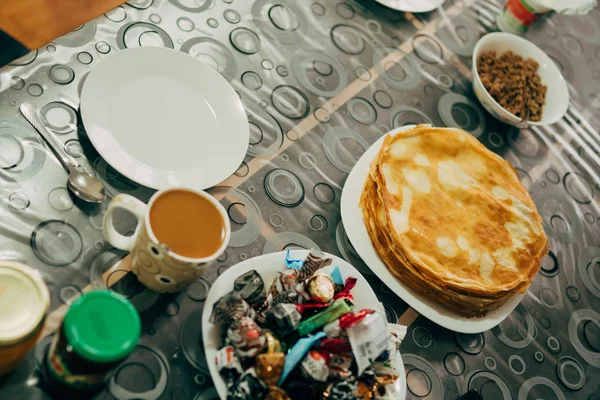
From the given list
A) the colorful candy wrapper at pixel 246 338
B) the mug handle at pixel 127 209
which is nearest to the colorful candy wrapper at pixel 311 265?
the colorful candy wrapper at pixel 246 338

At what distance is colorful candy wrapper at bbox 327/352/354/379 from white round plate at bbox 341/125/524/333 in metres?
0.22

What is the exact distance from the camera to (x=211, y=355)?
0.67 metres

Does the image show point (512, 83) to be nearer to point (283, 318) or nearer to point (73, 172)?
point (283, 318)

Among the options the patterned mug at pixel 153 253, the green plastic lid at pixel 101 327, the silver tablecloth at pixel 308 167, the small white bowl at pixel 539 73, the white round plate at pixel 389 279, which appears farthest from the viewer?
the small white bowl at pixel 539 73

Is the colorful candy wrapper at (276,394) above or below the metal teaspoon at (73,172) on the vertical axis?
above

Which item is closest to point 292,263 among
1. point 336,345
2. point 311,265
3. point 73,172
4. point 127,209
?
point 311,265

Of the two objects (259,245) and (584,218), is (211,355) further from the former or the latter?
(584,218)

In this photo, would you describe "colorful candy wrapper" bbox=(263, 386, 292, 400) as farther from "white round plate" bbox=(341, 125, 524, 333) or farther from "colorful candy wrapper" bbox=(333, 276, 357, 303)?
"white round plate" bbox=(341, 125, 524, 333)

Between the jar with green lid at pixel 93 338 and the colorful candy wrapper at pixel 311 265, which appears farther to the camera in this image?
the colorful candy wrapper at pixel 311 265

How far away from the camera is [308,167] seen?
978 millimetres

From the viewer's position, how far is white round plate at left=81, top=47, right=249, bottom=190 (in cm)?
79

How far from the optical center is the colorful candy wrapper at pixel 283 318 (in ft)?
2.21

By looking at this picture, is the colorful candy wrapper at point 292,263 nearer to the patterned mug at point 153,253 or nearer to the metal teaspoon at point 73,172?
the patterned mug at point 153,253

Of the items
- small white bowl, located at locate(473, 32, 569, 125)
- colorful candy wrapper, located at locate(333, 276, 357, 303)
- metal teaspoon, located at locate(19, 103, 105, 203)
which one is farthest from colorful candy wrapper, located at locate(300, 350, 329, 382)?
small white bowl, located at locate(473, 32, 569, 125)
